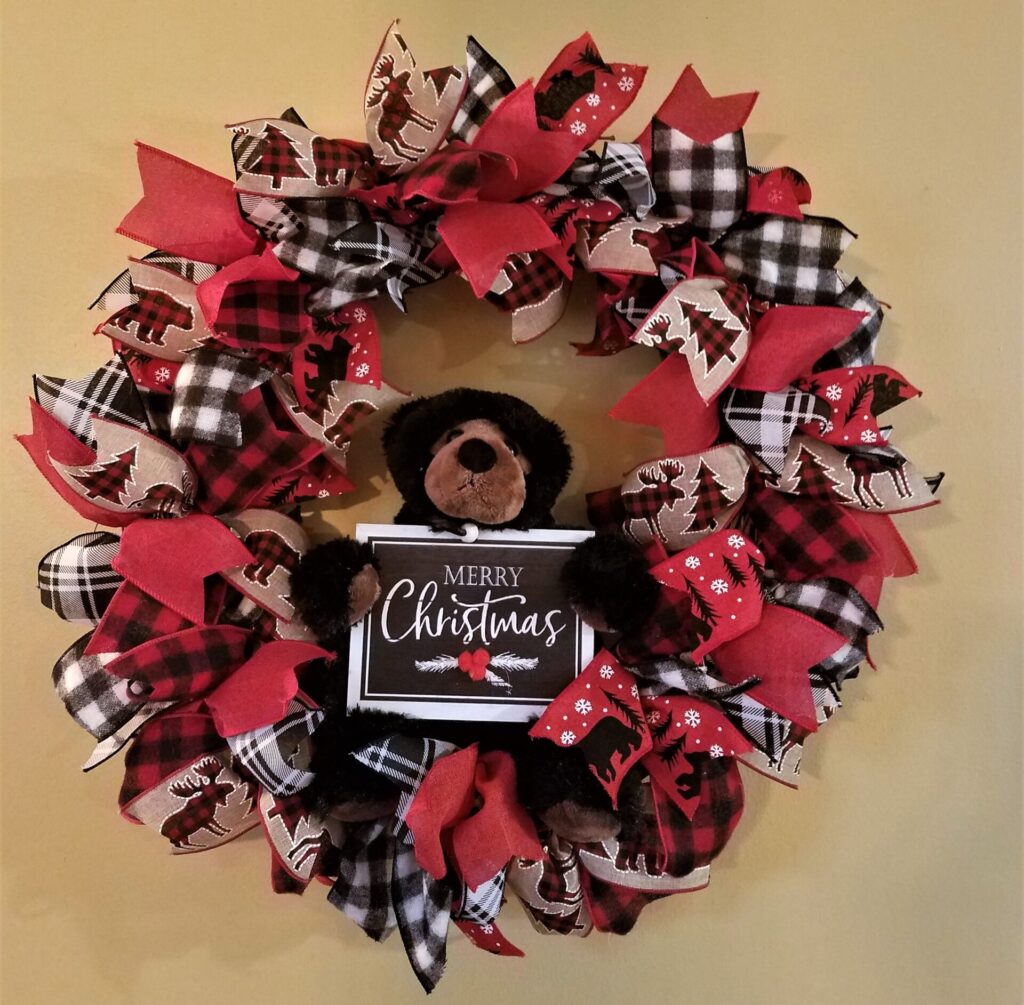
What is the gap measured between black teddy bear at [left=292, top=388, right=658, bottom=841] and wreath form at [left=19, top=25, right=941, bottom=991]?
0.08 feet

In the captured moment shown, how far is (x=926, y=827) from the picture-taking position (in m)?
0.87

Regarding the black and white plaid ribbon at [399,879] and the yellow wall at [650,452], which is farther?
the yellow wall at [650,452]

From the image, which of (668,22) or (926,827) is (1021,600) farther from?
(668,22)

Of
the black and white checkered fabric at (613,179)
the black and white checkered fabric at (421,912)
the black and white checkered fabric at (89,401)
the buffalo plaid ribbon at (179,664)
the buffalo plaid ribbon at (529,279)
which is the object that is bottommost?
the black and white checkered fabric at (421,912)

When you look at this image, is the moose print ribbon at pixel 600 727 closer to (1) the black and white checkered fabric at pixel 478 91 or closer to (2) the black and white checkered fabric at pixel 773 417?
(2) the black and white checkered fabric at pixel 773 417

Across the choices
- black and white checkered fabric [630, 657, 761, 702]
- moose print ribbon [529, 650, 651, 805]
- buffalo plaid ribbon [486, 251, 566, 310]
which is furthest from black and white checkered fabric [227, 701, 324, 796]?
buffalo plaid ribbon [486, 251, 566, 310]

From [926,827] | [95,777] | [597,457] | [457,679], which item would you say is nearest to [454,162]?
[597,457]

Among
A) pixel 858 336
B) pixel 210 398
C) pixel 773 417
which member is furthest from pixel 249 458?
pixel 858 336

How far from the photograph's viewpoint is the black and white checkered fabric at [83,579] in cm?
73

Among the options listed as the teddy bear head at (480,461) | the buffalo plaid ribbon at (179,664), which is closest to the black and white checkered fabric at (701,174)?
the teddy bear head at (480,461)

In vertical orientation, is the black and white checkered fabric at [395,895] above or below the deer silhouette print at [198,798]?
below

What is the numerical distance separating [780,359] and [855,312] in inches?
3.0

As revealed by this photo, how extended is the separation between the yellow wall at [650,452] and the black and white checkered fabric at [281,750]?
19cm

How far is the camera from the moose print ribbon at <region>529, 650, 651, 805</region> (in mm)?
713
